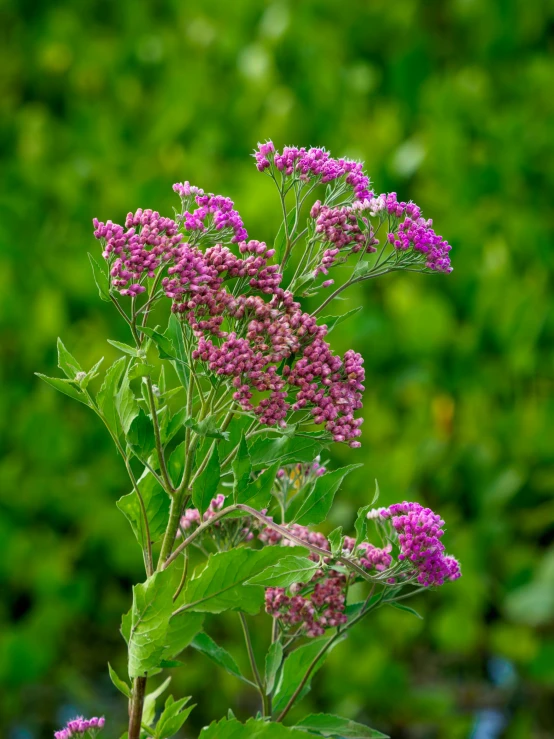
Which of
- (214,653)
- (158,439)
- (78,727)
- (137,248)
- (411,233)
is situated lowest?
(78,727)

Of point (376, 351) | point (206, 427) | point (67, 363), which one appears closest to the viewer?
point (206, 427)

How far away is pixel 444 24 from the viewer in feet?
13.9

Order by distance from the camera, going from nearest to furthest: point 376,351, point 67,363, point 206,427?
point 206,427
point 67,363
point 376,351

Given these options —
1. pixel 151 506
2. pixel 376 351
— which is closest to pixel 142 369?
pixel 151 506

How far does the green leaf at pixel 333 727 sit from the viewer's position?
37.0 inches

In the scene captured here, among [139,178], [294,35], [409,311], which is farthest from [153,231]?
[294,35]

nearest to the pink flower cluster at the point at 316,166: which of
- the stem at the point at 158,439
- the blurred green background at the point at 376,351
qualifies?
the stem at the point at 158,439

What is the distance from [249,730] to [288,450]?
0.24 meters

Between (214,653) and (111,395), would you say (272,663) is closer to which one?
(214,653)

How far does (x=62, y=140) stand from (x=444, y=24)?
161 centimetres

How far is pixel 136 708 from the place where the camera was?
0.90 meters

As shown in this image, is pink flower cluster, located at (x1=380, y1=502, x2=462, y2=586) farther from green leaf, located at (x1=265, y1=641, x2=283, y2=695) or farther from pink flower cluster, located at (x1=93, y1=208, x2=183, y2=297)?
pink flower cluster, located at (x1=93, y1=208, x2=183, y2=297)

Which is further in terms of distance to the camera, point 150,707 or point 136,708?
point 150,707

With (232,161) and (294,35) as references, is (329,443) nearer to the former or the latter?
(232,161)
